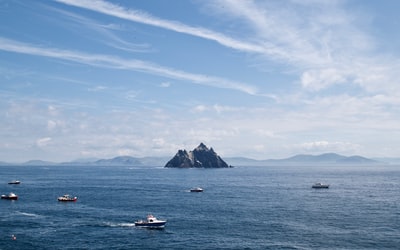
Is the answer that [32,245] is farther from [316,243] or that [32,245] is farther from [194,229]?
[316,243]

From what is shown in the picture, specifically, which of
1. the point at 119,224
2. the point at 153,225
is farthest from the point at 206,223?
the point at 119,224

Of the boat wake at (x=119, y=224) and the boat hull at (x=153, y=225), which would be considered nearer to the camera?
the boat hull at (x=153, y=225)

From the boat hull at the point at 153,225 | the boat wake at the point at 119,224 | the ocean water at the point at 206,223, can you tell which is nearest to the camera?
the ocean water at the point at 206,223

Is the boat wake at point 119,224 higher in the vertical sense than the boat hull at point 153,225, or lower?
lower

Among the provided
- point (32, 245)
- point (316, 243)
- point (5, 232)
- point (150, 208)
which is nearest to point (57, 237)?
point (32, 245)

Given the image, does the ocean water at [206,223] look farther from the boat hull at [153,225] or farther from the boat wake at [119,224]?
the boat hull at [153,225]

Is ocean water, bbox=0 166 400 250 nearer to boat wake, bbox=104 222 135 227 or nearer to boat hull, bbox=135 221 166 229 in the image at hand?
boat wake, bbox=104 222 135 227

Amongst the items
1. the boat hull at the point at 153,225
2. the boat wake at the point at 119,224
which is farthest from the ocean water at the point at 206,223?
the boat hull at the point at 153,225

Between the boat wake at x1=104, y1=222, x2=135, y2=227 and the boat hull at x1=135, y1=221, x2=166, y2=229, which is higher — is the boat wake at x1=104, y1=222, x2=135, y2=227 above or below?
below

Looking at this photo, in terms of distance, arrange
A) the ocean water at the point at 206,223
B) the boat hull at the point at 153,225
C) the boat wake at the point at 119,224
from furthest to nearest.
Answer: the boat wake at the point at 119,224, the boat hull at the point at 153,225, the ocean water at the point at 206,223

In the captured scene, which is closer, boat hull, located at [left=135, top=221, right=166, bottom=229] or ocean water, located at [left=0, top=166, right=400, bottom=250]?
ocean water, located at [left=0, top=166, right=400, bottom=250]

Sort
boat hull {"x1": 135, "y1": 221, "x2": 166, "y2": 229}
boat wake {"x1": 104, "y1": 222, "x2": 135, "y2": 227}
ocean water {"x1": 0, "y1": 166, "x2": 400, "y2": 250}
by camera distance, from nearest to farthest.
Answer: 1. ocean water {"x1": 0, "y1": 166, "x2": 400, "y2": 250}
2. boat hull {"x1": 135, "y1": 221, "x2": 166, "y2": 229}
3. boat wake {"x1": 104, "y1": 222, "x2": 135, "y2": 227}

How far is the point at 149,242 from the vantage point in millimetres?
94625

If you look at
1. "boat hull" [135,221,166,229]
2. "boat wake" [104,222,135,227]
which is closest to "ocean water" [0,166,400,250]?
"boat wake" [104,222,135,227]
